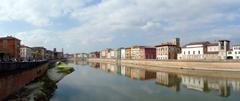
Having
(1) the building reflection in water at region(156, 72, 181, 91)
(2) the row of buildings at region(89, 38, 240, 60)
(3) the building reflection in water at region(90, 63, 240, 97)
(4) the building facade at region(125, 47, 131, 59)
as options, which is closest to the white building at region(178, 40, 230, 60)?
(2) the row of buildings at region(89, 38, 240, 60)

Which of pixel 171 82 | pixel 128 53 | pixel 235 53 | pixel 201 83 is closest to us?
pixel 201 83

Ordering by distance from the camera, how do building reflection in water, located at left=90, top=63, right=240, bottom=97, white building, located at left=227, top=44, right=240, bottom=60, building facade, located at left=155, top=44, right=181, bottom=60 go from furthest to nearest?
building facade, located at left=155, top=44, right=181, bottom=60, white building, located at left=227, top=44, right=240, bottom=60, building reflection in water, located at left=90, top=63, right=240, bottom=97

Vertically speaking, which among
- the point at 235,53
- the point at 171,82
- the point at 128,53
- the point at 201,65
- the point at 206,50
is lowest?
the point at 171,82

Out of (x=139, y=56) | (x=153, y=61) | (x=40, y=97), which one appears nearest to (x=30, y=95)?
(x=40, y=97)

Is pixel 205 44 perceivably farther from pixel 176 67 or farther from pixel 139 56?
pixel 139 56

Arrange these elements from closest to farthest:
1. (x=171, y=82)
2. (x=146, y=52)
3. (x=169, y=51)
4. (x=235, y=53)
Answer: (x=171, y=82) < (x=235, y=53) < (x=169, y=51) < (x=146, y=52)

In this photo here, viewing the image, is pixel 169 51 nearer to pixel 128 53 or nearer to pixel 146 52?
pixel 146 52

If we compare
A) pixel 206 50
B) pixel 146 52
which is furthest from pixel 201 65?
pixel 146 52

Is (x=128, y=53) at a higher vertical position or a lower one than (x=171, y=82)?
higher

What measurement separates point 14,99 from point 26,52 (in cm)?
12301

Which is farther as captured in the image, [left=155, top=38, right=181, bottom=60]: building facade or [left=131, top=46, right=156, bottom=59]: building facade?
[left=131, top=46, right=156, bottom=59]: building facade

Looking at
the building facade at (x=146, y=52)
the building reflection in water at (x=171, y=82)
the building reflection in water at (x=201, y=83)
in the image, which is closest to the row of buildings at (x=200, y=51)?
the building facade at (x=146, y=52)

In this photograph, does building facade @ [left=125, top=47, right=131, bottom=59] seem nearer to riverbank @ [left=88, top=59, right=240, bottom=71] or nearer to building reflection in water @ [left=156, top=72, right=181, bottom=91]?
riverbank @ [left=88, top=59, right=240, bottom=71]

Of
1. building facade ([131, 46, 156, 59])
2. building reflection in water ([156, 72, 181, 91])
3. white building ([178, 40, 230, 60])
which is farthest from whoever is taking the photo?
building facade ([131, 46, 156, 59])
